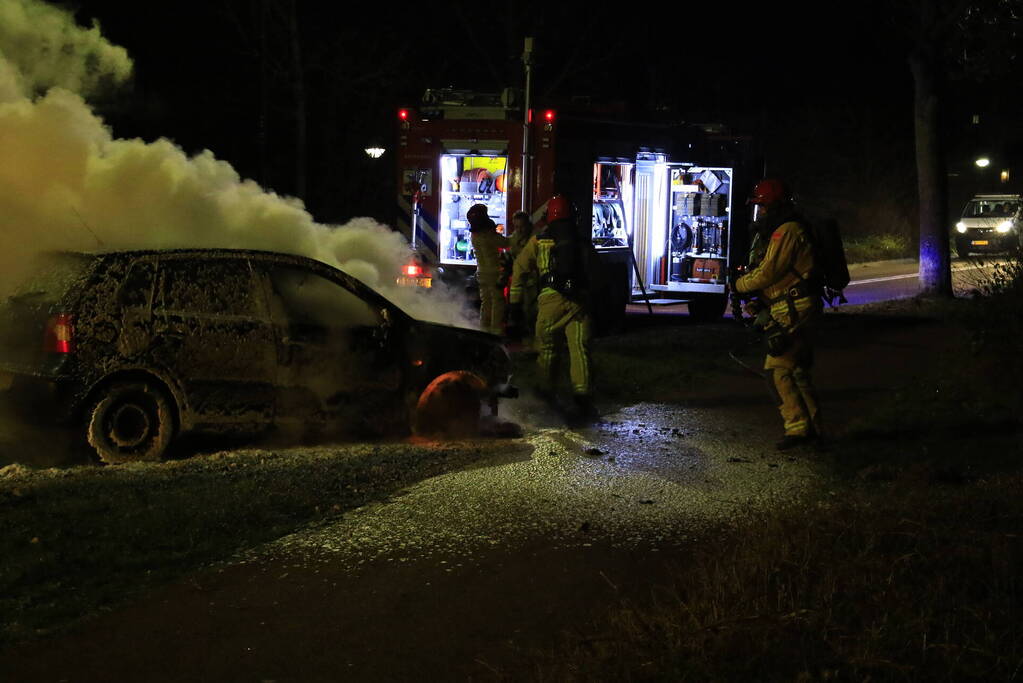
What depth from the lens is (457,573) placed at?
577 centimetres

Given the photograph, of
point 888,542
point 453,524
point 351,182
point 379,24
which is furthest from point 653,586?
point 379,24

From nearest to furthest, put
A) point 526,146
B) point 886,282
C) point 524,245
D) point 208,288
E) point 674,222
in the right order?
point 208,288 → point 524,245 → point 526,146 → point 674,222 → point 886,282

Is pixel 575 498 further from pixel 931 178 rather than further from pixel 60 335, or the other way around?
pixel 931 178

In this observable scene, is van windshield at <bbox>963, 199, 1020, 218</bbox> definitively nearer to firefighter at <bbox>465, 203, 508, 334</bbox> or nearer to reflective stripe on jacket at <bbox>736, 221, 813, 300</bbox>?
firefighter at <bbox>465, 203, 508, 334</bbox>

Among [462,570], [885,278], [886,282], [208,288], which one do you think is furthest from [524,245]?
[885,278]

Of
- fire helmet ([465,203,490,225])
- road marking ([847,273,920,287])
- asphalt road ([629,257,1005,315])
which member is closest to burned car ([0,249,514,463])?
fire helmet ([465,203,490,225])

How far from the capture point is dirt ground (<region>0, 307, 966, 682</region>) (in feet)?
15.6

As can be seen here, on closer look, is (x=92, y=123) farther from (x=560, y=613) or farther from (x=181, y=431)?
(x=560, y=613)

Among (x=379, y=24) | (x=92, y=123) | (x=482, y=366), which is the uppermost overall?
(x=379, y=24)

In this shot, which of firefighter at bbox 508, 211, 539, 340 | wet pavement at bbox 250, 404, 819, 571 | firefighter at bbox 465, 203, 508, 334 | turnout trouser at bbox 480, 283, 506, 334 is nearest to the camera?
wet pavement at bbox 250, 404, 819, 571

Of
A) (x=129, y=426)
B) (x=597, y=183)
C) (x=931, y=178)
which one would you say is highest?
(x=931, y=178)

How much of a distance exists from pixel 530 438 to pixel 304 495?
2399mm

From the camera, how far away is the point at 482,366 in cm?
904

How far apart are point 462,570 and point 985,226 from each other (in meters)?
30.7
